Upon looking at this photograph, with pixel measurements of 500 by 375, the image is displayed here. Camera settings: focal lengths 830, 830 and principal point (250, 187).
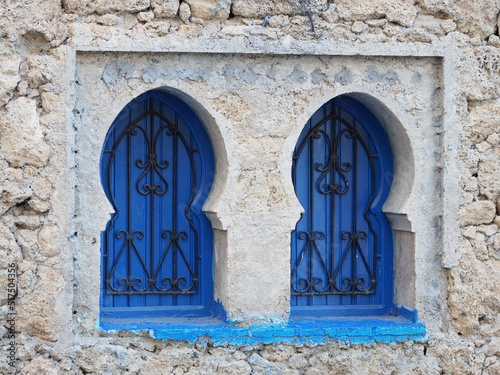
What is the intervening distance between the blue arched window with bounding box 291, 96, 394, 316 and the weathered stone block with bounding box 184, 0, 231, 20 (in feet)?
3.38

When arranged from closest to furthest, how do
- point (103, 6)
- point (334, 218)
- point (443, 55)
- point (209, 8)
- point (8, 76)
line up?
point (8, 76) < point (103, 6) < point (209, 8) < point (443, 55) < point (334, 218)

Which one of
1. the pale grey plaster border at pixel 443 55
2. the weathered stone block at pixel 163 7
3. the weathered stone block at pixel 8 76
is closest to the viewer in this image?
the weathered stone block at pixel 8 76

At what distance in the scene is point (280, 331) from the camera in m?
5.54

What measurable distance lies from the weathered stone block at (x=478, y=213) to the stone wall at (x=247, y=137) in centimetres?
2

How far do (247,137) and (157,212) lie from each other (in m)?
0.81

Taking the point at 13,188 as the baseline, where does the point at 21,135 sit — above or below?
above

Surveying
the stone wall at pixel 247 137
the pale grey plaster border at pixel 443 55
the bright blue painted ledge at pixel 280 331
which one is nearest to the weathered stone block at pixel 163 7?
the stone wall at pixel 247 137

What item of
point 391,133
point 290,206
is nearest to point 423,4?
point 391,133

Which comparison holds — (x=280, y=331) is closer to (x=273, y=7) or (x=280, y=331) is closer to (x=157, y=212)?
(x=157, y=212)

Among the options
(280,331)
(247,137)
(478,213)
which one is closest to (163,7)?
(247,137)

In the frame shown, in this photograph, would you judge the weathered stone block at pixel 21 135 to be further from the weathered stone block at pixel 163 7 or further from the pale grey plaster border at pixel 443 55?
the pale grey plaster border at pixel 443 55

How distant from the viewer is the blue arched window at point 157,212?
5.64 meters

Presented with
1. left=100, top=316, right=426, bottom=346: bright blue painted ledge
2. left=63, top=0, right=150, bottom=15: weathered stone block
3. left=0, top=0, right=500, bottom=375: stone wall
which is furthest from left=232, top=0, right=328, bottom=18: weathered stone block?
left=100, top=316, right=426, bottom=346: bright blue painted ledge

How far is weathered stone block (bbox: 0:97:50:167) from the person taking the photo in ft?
16.8
